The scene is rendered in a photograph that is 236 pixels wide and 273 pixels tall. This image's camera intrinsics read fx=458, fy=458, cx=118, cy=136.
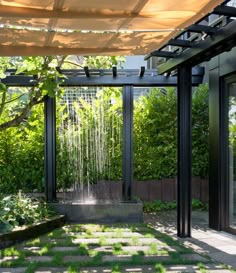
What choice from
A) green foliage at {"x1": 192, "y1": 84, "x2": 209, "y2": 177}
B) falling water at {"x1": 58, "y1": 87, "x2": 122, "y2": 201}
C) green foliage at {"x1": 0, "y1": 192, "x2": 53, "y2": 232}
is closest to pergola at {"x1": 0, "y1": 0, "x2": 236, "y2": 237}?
falling water at {"x1": 58, "y1": 87, "x2": 122, "y2": 201}

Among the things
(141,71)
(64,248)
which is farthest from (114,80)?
(64,248)

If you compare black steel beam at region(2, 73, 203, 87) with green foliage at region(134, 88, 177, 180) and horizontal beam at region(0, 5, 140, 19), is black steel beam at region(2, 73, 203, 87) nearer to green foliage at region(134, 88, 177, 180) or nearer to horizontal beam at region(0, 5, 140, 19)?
green foliage at region(134, 88, 177, 180)

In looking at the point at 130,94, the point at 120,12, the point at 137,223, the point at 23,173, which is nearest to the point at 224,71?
the point at 130,94

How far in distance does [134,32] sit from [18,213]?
3933 millimetres

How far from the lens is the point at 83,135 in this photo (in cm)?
984

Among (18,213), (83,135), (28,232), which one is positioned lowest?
(28,232)

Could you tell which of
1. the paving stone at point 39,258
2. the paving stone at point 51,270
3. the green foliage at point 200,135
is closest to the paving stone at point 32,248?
the paving stone at point 39,258

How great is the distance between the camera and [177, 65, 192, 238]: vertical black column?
7.36 meters

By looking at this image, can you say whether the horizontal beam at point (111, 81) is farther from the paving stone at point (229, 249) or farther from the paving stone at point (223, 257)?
the paving stone at point (223, 257)

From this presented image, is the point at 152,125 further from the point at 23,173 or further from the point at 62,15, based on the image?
the point at 62,15

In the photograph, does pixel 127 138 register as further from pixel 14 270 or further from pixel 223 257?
pixel 14 270

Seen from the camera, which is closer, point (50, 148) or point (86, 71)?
point (86, 71)

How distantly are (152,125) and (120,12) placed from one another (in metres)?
6.99

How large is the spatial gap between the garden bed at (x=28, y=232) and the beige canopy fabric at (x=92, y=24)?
8.77 ft
